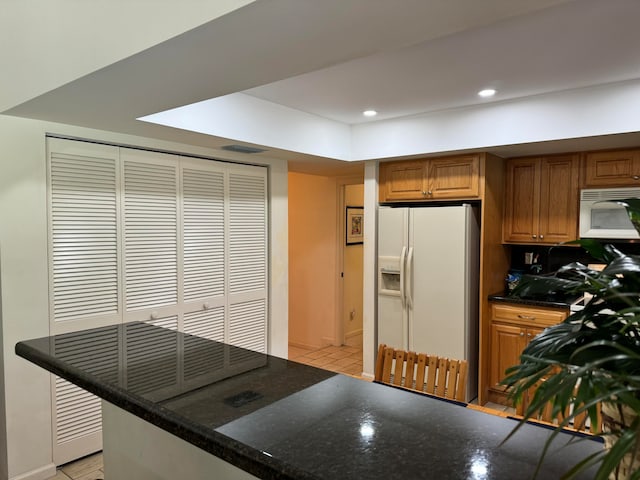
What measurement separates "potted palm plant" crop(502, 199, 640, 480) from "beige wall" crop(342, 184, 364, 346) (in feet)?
15.7

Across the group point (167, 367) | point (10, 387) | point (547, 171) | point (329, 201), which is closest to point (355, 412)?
point (167, 367)

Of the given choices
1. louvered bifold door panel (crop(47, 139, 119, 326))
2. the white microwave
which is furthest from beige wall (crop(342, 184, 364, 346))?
louvered bifold door panel (crop(47, 139, 119, 326))

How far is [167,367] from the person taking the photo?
1375mm

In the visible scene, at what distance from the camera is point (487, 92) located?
3092mm

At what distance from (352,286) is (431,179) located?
85.2 inches

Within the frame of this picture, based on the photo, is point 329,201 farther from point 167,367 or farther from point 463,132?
point 167,367

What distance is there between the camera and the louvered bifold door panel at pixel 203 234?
3.43m

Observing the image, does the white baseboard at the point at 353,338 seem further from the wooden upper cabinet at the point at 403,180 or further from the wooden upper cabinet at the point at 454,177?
the wooden upper cabinet at the point at 454,177

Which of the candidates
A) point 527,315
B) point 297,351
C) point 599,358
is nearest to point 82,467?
point 297,351

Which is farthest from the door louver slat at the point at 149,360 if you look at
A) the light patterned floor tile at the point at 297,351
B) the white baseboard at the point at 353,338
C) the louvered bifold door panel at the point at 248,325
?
the white baseboard at the point at 353,338

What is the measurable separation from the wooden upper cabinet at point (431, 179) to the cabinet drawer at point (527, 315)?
1.00m

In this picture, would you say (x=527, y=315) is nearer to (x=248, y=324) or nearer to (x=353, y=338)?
(x=248, y=324)

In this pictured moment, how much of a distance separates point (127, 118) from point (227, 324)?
192 cm

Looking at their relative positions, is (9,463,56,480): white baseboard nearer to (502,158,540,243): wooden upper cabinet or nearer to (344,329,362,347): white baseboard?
(344,329,362,347): white baseboard
